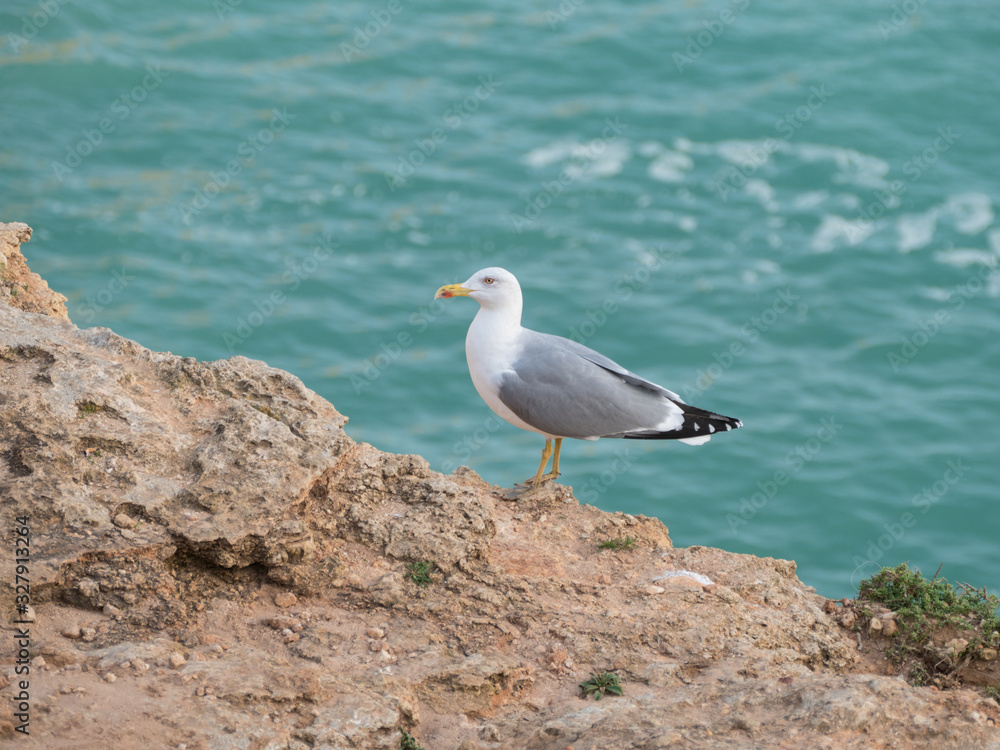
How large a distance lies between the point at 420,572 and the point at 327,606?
0.52 meters

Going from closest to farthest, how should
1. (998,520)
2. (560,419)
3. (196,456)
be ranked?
(196,456), (560,419), (998,520)

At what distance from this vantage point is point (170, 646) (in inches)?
198

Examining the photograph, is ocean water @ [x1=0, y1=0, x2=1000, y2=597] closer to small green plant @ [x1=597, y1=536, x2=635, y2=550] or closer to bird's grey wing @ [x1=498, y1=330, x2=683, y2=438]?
bird's grey wing @ [x1=498, y1=330, x2=683, y2=438]

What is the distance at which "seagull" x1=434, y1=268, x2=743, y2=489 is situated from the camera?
289 inches

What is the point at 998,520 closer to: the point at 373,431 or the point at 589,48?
the point at 373,431

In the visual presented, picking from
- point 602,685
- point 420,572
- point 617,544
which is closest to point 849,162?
point 617,544

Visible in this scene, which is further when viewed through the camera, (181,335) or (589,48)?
(589,48)

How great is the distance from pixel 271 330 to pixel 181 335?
135cm

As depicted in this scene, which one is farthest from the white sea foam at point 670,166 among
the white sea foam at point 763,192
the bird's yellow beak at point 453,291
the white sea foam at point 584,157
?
the bird's yellow beak at point 453,291

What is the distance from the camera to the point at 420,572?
5.86 m

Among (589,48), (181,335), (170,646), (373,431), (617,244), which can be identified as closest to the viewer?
(170,646)

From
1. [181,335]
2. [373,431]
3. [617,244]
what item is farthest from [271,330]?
[617,244]

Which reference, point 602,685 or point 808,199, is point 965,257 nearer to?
point 808,199

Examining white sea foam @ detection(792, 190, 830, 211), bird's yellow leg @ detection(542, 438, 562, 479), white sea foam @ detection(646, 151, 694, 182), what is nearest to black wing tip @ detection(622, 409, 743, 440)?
bird's yellow leg @ detection(542, 438, 562, 479)
